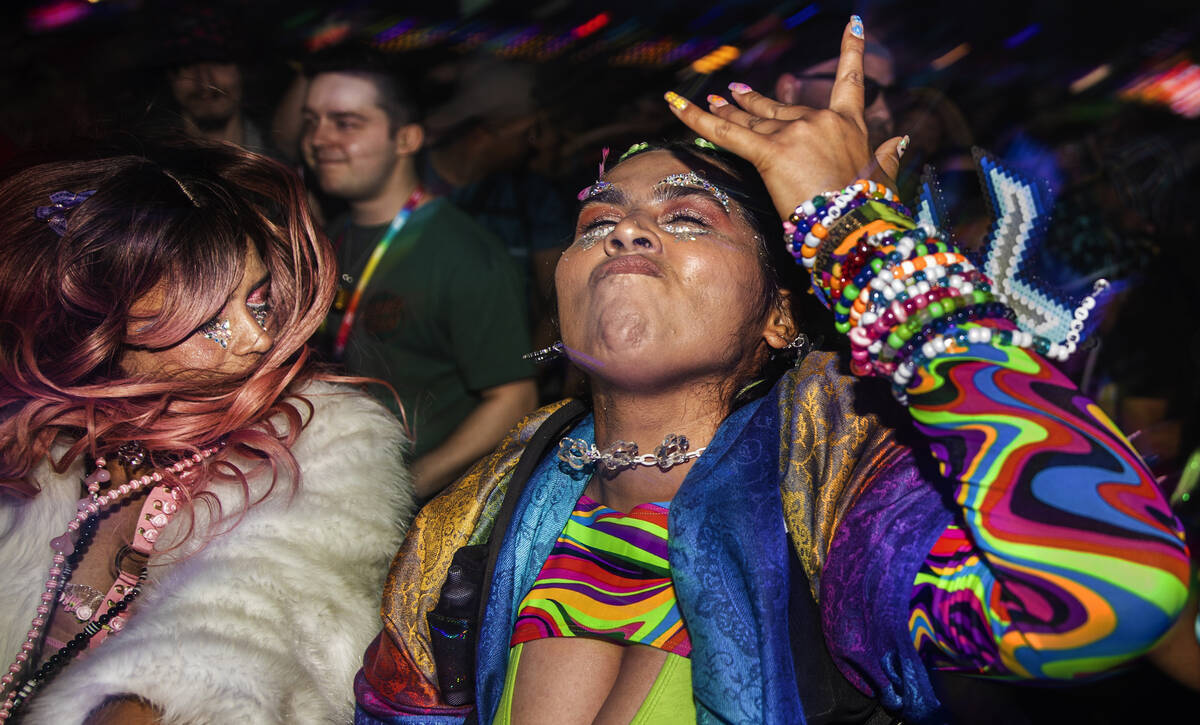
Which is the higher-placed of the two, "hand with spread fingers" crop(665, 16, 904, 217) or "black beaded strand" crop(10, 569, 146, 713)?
"hand with spread fingers" crop(665, 16, 904, 217)

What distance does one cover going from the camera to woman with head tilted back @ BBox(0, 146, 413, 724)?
1667mm

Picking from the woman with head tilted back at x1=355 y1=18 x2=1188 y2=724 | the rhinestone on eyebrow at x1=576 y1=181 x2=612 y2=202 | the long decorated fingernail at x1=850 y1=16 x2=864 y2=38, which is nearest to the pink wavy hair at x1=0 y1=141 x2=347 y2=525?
the woman with head tilted back at x1=355 y1=18 x2=1188 y2=724

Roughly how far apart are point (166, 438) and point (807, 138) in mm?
1444

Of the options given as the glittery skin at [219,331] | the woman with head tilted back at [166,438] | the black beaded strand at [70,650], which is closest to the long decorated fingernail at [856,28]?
the woman with head tilted back at [166,438]

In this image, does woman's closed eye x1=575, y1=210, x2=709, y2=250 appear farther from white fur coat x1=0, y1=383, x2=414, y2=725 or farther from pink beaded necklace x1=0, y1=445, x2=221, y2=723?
pink beaded necklace x1=0, y1=445, x2=221, y2=723

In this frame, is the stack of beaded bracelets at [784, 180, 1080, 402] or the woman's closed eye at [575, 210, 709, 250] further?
the woman's closed eye at [575, 210, 709, 250]

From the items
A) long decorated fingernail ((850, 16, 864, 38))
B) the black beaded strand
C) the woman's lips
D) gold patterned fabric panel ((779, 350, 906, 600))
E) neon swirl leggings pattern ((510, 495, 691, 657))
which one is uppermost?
long decorated fingernail ((850, 16, 864, 38))

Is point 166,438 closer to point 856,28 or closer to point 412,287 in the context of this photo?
point 412,287

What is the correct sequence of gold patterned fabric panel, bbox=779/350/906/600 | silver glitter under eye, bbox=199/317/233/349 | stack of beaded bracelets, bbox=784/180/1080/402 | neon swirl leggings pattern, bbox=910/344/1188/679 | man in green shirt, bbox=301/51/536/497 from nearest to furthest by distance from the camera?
neon swirl leggings pattern, bbox=910/344/1188/679
stack of beaded bracelets, bbox=784/180/1080/402
gold patterned fabric panel, bbox=779/350/906/600
silver glitter under eye, bbox=199/317/233/349
man in green shirt, bbox=301/51/536/497

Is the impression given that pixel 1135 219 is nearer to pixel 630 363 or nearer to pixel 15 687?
pixel 630 363

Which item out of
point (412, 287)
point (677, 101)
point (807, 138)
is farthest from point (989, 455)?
point (412, 287)

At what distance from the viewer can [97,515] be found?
180 cm

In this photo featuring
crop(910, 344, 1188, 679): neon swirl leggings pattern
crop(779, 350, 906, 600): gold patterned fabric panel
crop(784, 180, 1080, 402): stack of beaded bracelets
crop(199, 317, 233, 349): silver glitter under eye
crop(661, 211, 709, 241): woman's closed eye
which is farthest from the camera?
crop(199, 317, 233, 349): silver glitter under eye

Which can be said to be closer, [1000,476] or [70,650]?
[1000,476]
